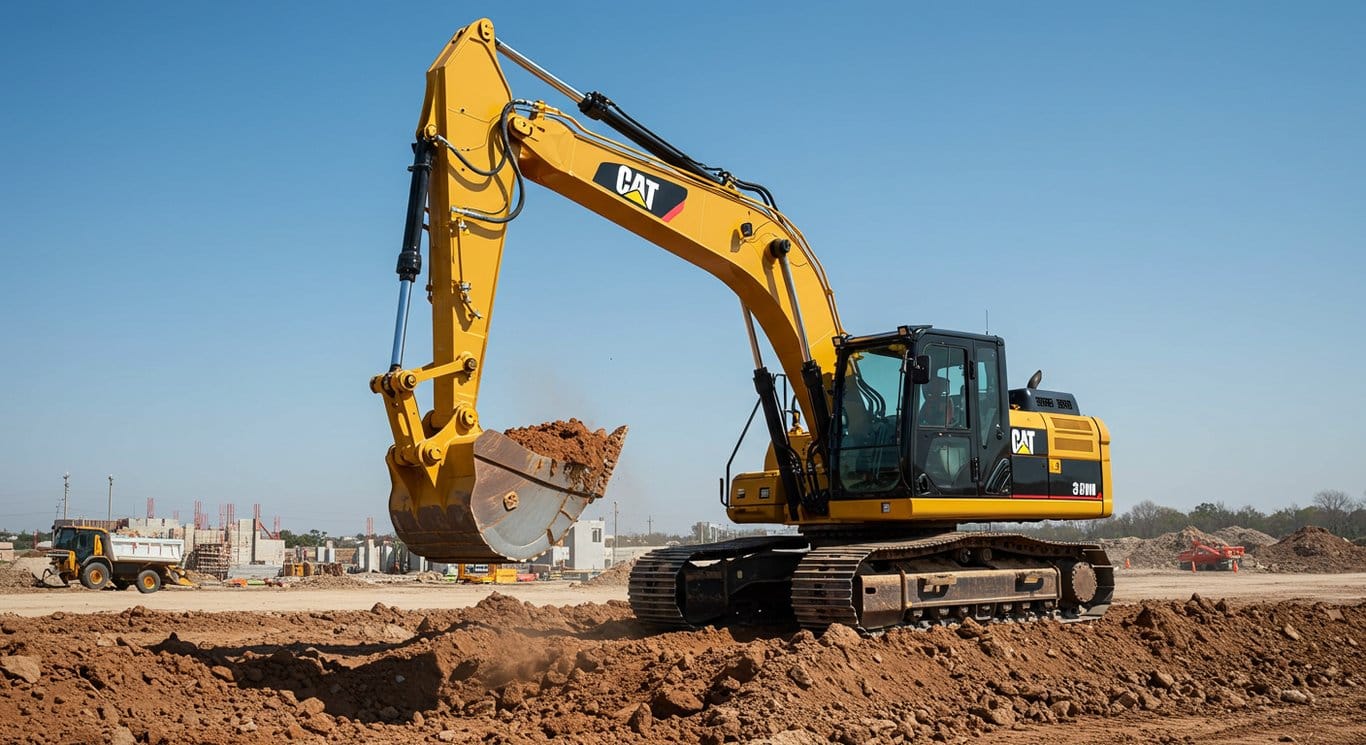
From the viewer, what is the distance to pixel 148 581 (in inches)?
1136

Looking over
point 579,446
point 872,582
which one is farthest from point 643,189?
point 872,582

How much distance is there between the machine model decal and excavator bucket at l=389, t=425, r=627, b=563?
5.07 meters

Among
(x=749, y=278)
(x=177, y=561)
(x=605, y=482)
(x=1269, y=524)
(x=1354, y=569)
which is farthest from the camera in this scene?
(x=1269, y=524)

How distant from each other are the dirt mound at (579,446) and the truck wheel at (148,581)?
77.5ft

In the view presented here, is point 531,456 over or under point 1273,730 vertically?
over

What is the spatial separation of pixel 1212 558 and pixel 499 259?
3786 centimetres

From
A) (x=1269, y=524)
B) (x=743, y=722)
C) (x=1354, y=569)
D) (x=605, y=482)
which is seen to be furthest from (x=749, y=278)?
(x=1269, y=524)

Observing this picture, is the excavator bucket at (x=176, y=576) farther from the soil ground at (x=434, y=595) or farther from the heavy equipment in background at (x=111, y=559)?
the heavy equipment in background at (x=111, y=559)

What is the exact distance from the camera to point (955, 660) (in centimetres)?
988

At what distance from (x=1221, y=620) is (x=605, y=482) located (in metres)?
7.67

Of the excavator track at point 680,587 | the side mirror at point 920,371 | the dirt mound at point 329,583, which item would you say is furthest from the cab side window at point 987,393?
the dirt mound at point 329,583

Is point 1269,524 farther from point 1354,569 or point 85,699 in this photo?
point 85,699

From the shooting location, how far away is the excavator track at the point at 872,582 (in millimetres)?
10469

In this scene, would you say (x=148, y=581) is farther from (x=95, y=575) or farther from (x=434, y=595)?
(x=434, y=595)
